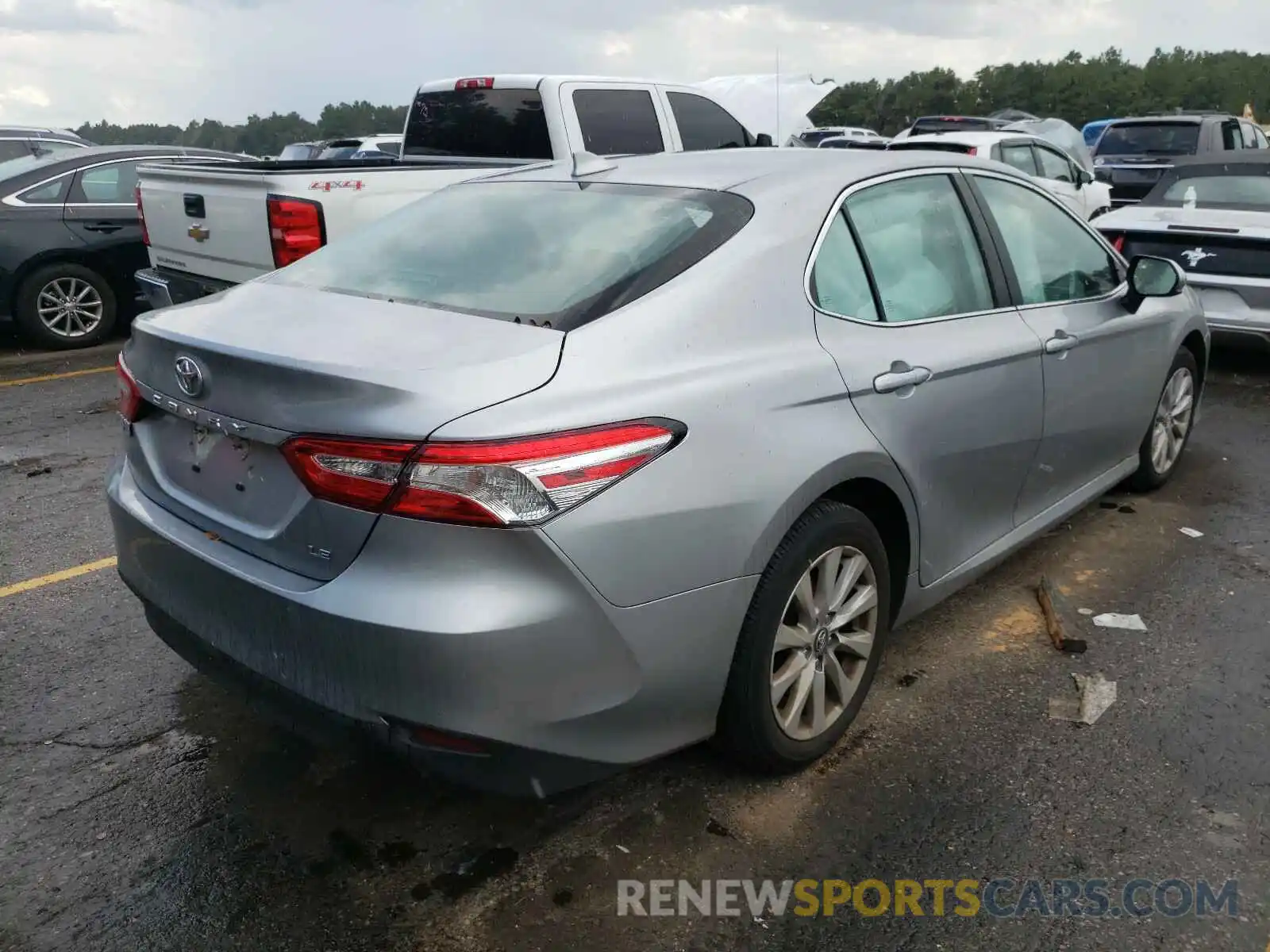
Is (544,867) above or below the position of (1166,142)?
below

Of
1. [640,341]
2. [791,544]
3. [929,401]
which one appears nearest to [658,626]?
[791,544]

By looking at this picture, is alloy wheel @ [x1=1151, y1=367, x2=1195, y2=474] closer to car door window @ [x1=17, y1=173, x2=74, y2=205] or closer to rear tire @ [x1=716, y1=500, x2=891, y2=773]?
rear tire @ [x1=716, y1=500, x2=891, y2=773]

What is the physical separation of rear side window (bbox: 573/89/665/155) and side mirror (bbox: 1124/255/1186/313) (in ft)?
13.0

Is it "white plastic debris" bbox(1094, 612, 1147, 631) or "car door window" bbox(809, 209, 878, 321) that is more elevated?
"car door window" bbox(809, 209, 878, 321)

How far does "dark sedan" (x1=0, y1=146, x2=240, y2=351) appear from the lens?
27.8 feet

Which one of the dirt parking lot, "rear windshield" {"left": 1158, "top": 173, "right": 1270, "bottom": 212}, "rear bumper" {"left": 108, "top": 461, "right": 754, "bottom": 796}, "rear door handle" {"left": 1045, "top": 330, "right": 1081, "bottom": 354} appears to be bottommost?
the dirt parking lot

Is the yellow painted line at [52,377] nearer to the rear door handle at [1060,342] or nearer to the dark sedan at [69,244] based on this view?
the dark sedan at [69,244]

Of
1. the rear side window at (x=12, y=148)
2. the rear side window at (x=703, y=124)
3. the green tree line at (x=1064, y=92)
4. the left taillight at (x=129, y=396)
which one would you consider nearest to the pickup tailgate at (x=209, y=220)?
the left taillight at (x=129, y=396)

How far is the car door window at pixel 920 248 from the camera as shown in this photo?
10.1ft

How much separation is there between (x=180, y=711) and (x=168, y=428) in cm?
107

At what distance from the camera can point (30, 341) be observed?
8.90 m

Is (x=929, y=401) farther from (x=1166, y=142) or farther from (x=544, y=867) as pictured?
(x=1166, y=142)

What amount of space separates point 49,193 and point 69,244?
47cm

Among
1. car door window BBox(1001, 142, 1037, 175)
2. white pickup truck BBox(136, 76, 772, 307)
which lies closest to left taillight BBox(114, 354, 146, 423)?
white pickup truck BBox(136, 76, 772, 307)
